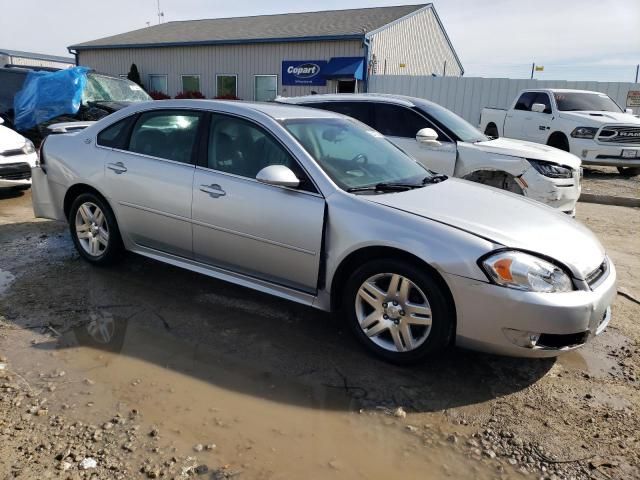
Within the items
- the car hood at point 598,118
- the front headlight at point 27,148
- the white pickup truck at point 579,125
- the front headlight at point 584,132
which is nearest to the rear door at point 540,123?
the white pickup truck at point 579,125

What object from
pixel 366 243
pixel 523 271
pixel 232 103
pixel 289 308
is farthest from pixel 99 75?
pixel 523 271

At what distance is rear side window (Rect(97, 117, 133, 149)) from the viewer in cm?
468

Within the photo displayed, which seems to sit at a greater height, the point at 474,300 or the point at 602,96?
the point at 602,96

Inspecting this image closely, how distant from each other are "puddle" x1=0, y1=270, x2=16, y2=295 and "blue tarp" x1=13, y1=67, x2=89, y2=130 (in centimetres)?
772

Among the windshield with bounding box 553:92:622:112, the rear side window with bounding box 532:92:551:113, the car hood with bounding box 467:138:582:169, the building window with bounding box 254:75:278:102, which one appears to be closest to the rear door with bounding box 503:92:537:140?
the rear side window with bounding box 532:92:551:113

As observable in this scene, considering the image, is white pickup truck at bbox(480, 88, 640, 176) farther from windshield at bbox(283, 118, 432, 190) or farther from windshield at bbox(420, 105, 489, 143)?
windshield at bbox(283, 118, 432, 190)

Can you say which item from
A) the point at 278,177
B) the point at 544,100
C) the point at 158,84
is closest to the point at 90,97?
the point at 278,177

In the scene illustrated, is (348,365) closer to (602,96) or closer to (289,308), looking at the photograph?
(289,308)

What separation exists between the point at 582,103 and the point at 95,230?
37.5 feet

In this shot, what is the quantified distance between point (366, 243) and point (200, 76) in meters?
23.5

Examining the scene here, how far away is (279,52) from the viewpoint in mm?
22594

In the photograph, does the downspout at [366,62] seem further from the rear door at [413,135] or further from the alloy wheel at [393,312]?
the alloy wheel at [393,312]

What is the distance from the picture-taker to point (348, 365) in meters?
3.45

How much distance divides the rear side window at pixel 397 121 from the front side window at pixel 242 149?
337 centimetres
